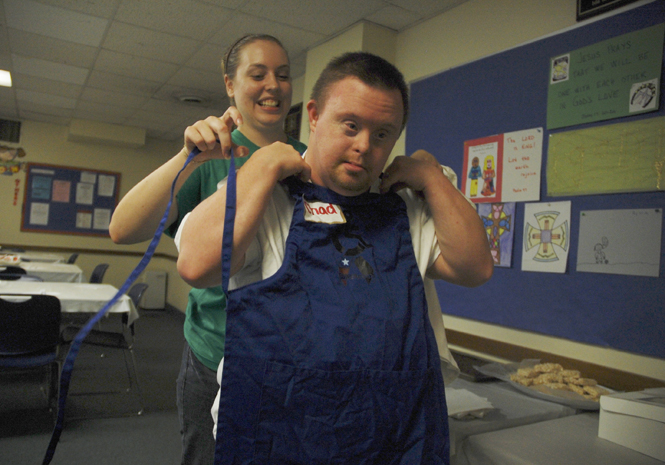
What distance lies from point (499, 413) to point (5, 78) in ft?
20.6

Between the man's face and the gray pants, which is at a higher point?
the man's face

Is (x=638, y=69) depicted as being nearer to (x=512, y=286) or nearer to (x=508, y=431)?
(x=512, y=286)

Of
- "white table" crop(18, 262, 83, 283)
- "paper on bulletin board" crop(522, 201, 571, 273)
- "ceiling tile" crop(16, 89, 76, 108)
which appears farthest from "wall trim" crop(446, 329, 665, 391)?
"ceiling tile" crop(16, 89, 76, 108)

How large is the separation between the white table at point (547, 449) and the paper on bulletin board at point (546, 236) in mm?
1046

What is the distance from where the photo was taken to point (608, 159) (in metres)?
2.17

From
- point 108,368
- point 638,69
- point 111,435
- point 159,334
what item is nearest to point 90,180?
point 159,334

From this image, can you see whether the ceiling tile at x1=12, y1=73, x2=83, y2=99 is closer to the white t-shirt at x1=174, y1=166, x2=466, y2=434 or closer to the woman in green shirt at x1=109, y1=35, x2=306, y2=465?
the woman in green shirt at x1=109, y1=35, x2=306, y2=465

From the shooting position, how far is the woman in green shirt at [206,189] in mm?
1032

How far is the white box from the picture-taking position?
1271mm

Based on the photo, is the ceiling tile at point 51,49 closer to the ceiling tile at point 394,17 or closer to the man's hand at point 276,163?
the ceiling tile at point 394,17

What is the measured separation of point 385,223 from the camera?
3.09ft

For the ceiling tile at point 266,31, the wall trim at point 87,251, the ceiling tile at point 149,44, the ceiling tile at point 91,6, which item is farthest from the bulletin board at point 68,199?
the ceiling tile at point 266,31

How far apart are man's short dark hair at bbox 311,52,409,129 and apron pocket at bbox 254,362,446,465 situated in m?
0.48

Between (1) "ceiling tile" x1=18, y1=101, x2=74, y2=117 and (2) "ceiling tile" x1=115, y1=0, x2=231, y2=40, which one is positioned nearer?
(2) "ceiling tile" x1=115, y1=0, x2=231, y2=40
